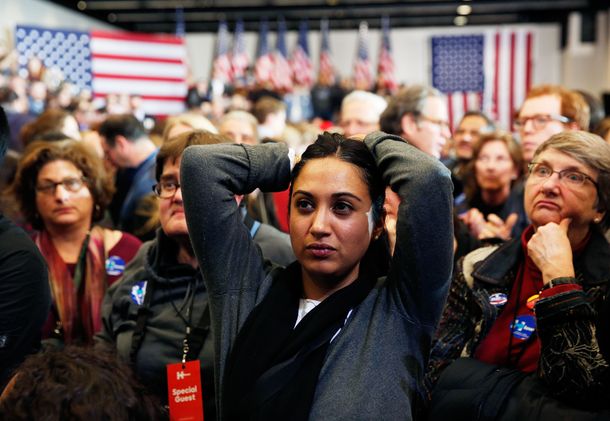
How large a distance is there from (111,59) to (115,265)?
745 cm

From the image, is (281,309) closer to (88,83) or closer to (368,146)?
(368,146)

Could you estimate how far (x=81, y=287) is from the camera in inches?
136

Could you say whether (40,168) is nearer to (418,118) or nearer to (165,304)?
(165,304)

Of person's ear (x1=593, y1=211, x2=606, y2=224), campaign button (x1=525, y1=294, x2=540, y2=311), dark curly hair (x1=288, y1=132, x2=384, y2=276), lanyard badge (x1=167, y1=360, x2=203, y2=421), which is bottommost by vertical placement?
lanyard badge (x1=167, y1=360, x2=203, y2=421)

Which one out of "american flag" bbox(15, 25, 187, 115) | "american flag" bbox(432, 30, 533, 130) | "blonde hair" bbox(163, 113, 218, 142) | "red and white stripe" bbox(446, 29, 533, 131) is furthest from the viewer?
"american flag" bbox(432, 30, 533, 130)

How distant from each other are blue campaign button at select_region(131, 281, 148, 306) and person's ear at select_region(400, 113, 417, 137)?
5.68ft

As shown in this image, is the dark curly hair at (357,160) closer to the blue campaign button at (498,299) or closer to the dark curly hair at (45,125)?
the blue campaign button at (498,299)

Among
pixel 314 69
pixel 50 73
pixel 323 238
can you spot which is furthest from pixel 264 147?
pixel 314 69

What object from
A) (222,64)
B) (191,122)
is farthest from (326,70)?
(191,122)

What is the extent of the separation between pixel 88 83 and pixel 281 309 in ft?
31.1

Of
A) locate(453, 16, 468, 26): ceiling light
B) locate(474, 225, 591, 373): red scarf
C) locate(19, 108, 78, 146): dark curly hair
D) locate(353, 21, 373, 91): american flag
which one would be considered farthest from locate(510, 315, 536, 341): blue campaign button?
locate(453, 16, 468, 26): ceiling light

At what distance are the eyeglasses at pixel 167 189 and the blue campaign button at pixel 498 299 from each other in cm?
109

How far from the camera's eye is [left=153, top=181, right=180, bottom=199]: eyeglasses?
2.83m

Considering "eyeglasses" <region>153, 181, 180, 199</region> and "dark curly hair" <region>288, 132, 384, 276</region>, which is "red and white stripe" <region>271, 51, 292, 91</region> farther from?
"dark curly hair" <region>288, 132, 384, 276</region>
